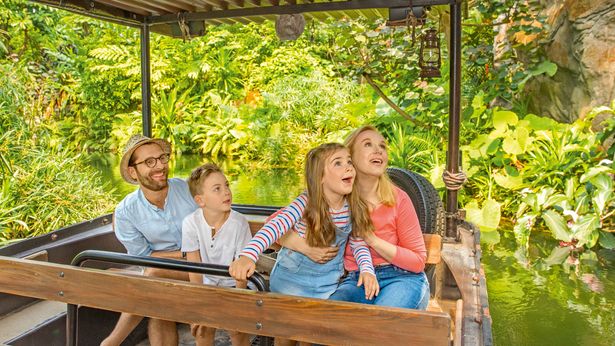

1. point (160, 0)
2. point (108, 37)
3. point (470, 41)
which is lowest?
point (160, 0)

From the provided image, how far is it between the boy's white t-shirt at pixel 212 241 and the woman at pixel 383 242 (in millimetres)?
364

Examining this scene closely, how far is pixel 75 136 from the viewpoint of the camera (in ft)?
51.0

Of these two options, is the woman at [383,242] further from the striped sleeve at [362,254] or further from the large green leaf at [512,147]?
the large green leaf at [512,147]

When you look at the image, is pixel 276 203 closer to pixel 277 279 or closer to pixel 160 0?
pixel 160 0

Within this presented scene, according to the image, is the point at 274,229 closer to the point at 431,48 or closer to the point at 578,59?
the point at 431,48

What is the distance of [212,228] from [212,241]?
0.05m

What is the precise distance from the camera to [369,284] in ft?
6.75

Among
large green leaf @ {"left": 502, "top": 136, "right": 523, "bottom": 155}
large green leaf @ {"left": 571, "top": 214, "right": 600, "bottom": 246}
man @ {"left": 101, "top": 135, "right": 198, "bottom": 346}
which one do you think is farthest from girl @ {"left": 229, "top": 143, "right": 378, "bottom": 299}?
large green leaf @ {"left": 502, "top": 136, "right": 523, "bottom": 155}

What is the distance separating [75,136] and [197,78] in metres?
3.45

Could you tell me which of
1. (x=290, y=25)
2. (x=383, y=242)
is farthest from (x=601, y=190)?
(x=383, y=242)

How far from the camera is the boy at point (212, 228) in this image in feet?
8.00

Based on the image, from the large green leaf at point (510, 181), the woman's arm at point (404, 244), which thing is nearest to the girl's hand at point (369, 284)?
the woman's arm at point (404, 244)

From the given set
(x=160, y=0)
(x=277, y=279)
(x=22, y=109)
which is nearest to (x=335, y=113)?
(x=22, y=109)

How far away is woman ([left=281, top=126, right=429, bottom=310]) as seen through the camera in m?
2.16
